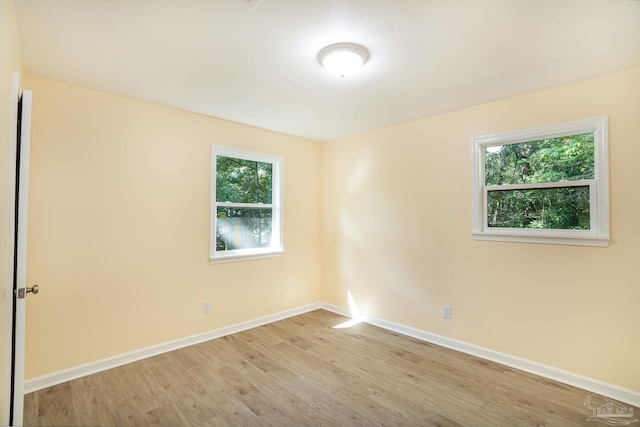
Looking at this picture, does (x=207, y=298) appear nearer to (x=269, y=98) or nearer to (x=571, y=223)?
(x=269, y=98)

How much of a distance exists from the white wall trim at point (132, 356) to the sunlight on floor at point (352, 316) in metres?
0.84

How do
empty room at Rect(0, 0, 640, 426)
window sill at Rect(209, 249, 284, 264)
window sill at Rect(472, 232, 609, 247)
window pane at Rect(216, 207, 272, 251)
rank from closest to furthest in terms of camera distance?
empty room at Rect(0, 0, 640, 426) → window sill at Rect(472, 232, 609, 247) → window sill at Rect(209, 249, 284, 264) → window pane at Rect(216, 207, 272, 251)

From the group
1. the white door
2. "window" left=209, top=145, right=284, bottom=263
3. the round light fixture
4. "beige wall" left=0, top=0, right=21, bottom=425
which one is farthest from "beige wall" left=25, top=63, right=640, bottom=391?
the round light fixture

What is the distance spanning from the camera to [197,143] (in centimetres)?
334

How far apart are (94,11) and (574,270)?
383 centimetres

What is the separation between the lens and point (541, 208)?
2.76 meters

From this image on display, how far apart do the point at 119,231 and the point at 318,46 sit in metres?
2.39

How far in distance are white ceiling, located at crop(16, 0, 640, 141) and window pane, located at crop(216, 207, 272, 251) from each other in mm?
1347

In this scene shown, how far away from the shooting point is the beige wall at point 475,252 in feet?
7.64

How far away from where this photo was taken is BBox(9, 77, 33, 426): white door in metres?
1.68

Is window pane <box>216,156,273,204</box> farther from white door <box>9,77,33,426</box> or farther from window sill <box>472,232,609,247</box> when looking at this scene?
window sill <box>472,232,609,247</box>

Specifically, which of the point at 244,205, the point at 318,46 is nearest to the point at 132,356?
the point at 244,205

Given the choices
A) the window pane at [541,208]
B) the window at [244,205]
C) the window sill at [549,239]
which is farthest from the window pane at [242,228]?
the window pane at [541,208]

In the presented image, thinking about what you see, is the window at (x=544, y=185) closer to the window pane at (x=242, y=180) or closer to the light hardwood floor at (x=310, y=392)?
the light hardwood floor at (x=310, y=392)
